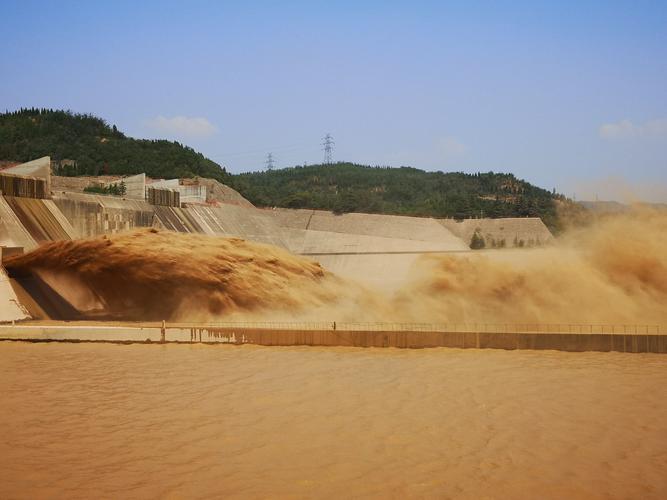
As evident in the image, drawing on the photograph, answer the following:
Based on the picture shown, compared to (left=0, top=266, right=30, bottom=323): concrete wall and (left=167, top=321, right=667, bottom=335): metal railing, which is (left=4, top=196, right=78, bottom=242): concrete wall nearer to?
(left=0, top=266, right=30, bottom=323): concrete wall

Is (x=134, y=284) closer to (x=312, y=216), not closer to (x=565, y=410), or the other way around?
(x=565, y=410)

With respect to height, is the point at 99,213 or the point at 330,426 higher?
the point at 99,213

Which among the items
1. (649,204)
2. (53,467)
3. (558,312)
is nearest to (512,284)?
(558,312)

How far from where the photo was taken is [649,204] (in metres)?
18.5

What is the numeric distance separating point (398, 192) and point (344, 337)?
78413 mm

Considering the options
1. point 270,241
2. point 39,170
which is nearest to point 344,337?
point 39,170

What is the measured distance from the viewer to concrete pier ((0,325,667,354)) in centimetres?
1333

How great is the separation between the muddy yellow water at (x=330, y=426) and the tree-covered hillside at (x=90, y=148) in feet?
175

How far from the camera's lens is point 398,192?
9075 centimetres

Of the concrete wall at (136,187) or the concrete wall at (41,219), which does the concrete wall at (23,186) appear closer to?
the concrete wall at (41,219)

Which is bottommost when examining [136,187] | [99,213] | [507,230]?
[99,213]

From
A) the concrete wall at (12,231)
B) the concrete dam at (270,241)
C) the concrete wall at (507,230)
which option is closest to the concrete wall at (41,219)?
the concrete dam at (270,241)

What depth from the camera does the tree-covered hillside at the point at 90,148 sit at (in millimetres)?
62812

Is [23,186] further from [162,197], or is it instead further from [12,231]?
[162,197]
